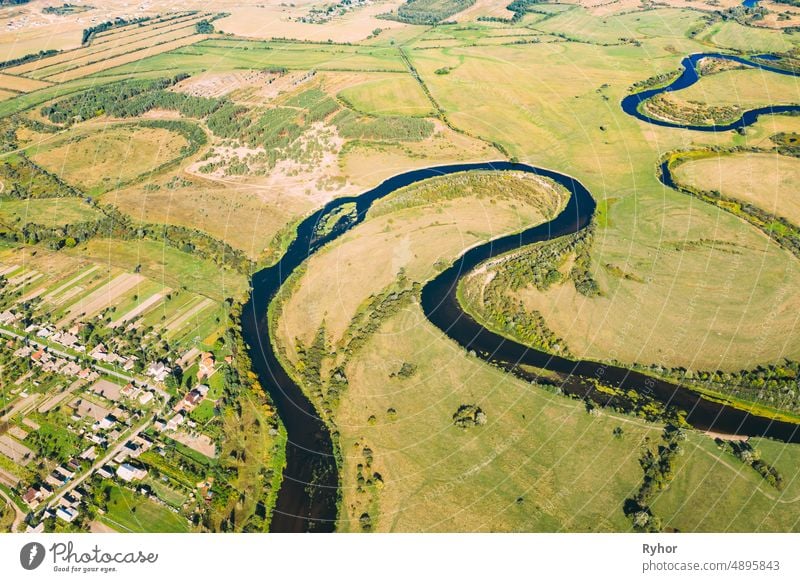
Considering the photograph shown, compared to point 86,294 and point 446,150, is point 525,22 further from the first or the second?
point 86,294

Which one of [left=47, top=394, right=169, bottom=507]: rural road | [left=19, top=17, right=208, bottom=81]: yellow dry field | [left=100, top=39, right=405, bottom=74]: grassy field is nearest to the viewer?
[left=47, top=394, right=169, bottom=507]: rural road

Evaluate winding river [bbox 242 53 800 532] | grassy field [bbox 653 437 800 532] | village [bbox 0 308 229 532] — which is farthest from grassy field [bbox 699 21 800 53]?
village [bbox 0 308 229 532]

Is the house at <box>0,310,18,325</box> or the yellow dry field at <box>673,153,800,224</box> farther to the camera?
the yellow dry field at <box>673,153,800,224</box>

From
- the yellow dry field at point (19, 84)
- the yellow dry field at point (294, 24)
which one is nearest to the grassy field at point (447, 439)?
the yellow dry field at point (19, 84)

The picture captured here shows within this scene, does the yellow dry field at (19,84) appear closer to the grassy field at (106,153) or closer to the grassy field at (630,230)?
the grassy field at (106,153)

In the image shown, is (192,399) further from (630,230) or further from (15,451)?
(630,230)
